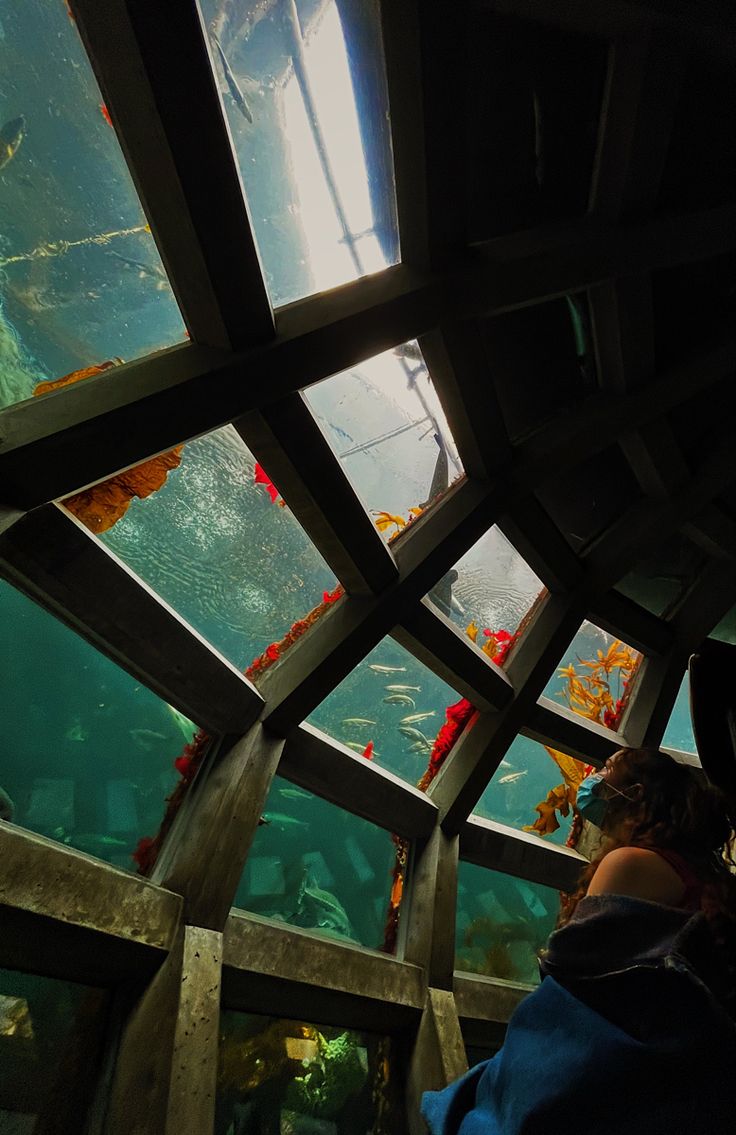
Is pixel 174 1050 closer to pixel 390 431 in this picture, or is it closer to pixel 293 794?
pixel 293 794

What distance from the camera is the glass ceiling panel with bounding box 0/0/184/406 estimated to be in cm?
173

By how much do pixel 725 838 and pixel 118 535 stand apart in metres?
2.77

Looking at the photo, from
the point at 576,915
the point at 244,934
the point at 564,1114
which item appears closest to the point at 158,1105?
the point at 244,934

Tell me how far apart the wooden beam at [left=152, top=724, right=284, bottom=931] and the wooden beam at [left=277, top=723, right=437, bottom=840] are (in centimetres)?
33

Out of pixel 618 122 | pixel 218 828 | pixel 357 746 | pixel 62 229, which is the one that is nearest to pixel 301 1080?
pixel 218 828

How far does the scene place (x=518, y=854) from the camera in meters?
5.20

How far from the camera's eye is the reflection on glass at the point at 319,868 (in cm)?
390

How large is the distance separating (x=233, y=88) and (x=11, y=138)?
2.68 feet

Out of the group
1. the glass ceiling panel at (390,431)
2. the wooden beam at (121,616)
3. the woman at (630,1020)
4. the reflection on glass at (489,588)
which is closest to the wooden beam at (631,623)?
Answer: the reflection on glass at (489,588)

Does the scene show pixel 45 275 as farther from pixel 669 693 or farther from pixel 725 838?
pixel 669 693

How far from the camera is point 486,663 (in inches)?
167

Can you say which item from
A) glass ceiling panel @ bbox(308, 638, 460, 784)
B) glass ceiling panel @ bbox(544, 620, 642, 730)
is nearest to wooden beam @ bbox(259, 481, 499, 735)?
glass ceiling panel @ bbox(308, 638, 460, 784)

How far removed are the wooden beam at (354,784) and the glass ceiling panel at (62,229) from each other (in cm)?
253

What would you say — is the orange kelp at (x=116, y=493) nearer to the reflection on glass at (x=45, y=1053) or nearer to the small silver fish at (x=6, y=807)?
the small silver fish at (x=6, y=807)
